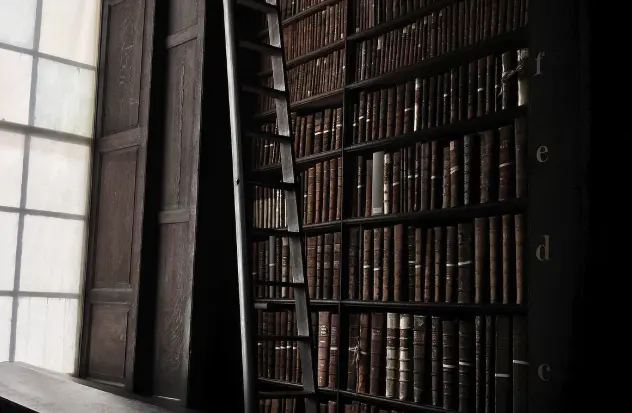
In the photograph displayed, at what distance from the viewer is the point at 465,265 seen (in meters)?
2.51

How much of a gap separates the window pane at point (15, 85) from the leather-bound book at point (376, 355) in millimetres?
2480

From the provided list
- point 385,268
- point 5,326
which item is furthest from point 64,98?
point 385,268

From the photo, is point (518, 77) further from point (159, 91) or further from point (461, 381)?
point (159, 91)

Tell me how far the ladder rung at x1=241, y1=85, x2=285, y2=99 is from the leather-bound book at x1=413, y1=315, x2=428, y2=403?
1.10m

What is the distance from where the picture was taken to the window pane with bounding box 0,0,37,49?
13.0 feet

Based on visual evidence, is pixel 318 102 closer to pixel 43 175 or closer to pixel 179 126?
pixel 179 126

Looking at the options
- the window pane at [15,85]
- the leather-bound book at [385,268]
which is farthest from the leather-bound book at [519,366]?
the window pane at [15,85]

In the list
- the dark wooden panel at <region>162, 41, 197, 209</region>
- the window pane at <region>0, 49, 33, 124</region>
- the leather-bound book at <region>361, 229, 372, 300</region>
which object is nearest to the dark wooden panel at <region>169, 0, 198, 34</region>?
the dark wooden panel at <region>162, 41, 197, 209</region>

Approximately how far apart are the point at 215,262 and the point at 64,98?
1533mm

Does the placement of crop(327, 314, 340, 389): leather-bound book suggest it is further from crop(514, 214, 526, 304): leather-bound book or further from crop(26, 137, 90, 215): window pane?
crop(26, 137, 90, 215): window pane

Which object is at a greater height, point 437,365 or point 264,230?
point 264,230

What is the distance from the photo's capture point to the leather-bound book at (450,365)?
98.3 inches

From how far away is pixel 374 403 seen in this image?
2.85m

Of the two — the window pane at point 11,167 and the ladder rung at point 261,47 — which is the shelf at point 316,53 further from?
the window pane at point 11,167
